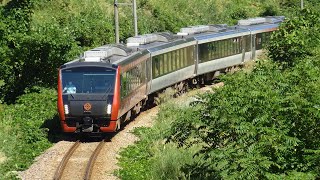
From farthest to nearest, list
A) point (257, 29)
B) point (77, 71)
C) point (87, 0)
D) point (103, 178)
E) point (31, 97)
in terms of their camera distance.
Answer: point (87, 0) < point (257, 29) < point (31, 97) < point (77, 71) < point (103, 178)

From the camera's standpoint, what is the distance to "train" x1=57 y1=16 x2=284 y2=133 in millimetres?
19062

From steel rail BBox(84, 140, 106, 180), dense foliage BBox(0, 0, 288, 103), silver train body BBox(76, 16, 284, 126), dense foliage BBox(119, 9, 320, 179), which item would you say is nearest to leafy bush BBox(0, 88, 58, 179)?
dense foliage BBox(0, 0, 288, 103)

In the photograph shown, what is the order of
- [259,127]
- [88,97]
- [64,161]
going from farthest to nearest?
[88,97] → [64,161] → [259,127]

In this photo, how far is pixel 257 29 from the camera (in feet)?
119

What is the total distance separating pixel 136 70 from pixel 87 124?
3.55 metres

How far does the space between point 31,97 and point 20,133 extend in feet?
14.7

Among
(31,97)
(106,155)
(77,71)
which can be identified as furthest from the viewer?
(31,97)

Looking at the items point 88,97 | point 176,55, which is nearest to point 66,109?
point 88,97

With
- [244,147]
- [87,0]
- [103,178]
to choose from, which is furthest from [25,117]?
[87,0]

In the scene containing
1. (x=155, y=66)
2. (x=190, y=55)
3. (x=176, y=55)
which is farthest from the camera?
(x=190, y=55)

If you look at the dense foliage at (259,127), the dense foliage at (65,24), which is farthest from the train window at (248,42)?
the dense foliage at (259,127)

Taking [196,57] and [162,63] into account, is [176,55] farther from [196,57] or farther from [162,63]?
[196,57]

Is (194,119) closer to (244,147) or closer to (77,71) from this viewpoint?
(244,147)

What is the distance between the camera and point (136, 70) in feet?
71.6
